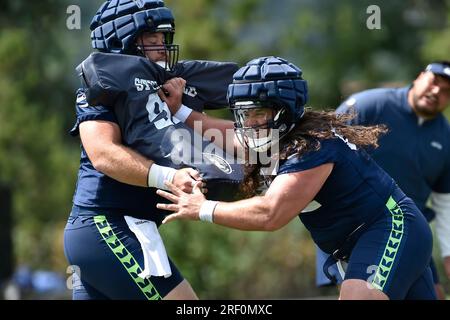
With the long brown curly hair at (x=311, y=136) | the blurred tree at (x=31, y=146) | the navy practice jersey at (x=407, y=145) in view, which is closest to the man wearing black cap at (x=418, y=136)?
the navy practice jersey at (x=407, y=145)

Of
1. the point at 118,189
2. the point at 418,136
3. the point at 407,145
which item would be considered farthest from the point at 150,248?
the point at 418,136

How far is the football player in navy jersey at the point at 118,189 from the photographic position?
517cm

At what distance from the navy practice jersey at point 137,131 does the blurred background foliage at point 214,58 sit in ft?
15.0

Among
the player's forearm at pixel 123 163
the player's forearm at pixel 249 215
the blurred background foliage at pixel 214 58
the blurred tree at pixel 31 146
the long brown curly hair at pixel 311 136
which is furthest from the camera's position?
the blurred tree at pixel 31 146

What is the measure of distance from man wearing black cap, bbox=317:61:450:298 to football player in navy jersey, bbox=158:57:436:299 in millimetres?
2079

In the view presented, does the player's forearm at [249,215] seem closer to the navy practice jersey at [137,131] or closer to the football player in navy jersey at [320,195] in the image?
the football player in navy jersey at [320,195]

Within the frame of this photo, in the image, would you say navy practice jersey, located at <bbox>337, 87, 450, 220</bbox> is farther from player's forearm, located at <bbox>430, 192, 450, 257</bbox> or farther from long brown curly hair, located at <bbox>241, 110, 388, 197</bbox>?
long brown curly hair, located at <bbox>241, 110, 388, 197</bbox>

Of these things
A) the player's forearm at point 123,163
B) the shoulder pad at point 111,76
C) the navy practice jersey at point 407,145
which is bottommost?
the navy practice jersey at point 407,145

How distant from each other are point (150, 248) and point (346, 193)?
104cm

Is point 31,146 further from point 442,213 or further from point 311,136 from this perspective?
point 311,136
